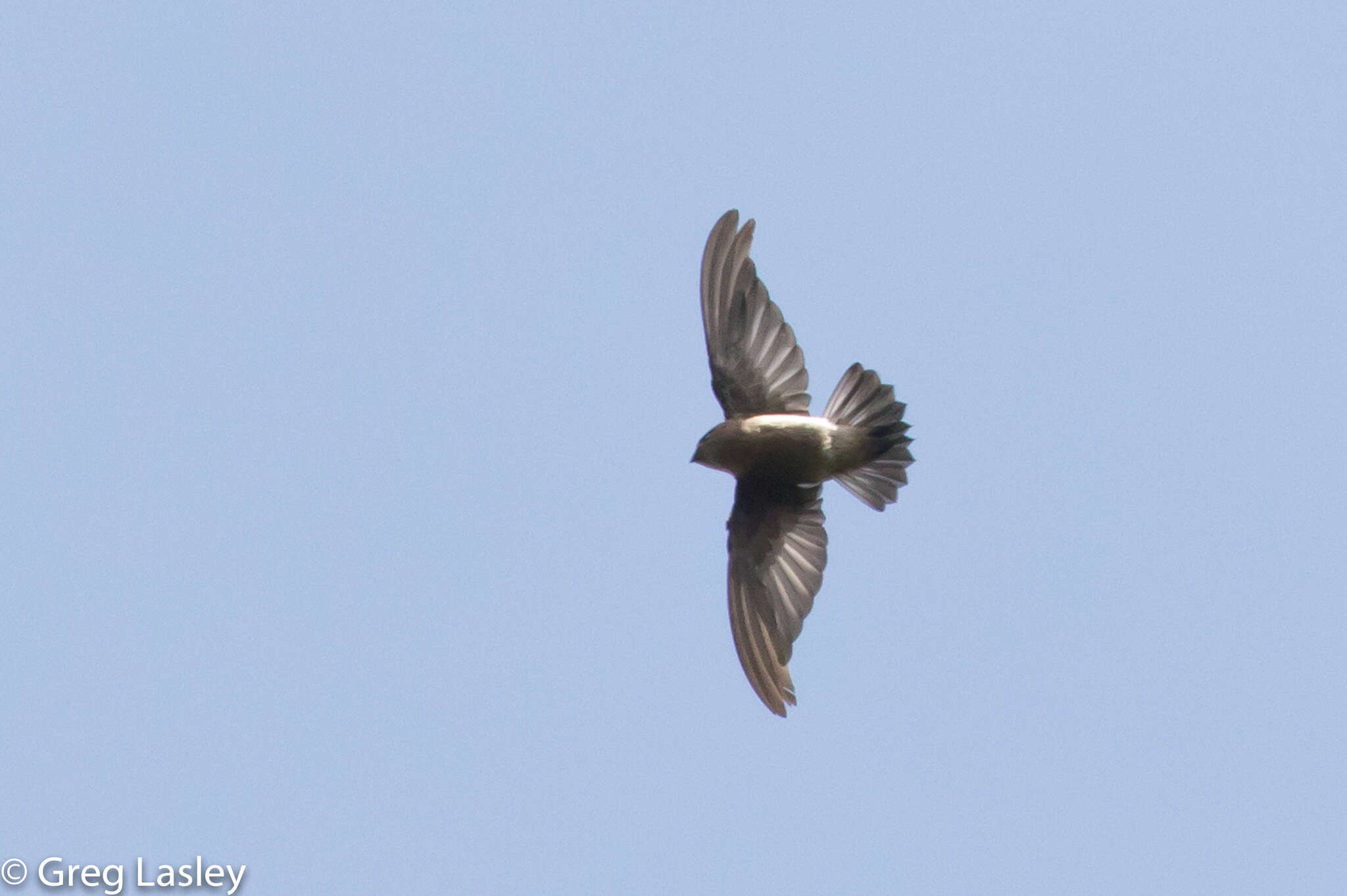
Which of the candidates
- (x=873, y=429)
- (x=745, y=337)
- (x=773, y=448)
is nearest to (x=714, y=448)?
(x=773, y=448)

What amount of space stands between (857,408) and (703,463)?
31.5 inches

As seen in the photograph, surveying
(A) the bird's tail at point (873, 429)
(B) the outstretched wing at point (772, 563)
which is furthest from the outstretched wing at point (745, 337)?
(B) the outstretched wing at point (772, 563)

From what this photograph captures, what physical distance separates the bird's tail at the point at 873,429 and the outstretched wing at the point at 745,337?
246 mm

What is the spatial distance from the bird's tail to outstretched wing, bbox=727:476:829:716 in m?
0.25

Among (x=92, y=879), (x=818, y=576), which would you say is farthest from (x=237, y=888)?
(x=818, y=576)

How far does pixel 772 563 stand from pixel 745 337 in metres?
1.07

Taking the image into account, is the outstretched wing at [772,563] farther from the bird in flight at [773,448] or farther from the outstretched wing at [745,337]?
the outstretched wing at [745,337]

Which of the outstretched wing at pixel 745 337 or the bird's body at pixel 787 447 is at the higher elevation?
the outstretched wing at pixel 745 337

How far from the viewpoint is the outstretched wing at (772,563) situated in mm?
7156

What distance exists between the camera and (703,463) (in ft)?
24.4

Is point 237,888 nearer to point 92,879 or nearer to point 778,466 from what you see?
point 92,879

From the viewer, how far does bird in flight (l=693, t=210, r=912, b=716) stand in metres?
7.12

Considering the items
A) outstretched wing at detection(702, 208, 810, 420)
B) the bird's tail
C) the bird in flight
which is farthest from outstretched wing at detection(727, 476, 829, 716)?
outstretched wing at detection(702, 208, 810, 420)

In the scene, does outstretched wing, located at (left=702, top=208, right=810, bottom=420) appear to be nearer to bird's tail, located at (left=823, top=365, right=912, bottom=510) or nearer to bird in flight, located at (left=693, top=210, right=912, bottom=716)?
bird in flight, located at (left=693, top=210, right=912, bottom=716)
